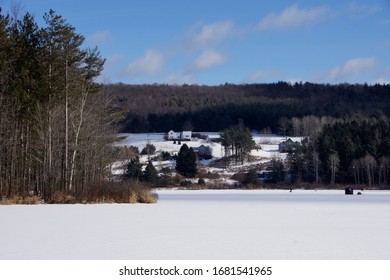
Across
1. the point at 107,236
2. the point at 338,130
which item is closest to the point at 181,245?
the point at 107,236

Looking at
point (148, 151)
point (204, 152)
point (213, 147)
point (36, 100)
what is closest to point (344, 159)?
point (204, 152)

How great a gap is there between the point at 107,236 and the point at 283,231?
13.9 ft

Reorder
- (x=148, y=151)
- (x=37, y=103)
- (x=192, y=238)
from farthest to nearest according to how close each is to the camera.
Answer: (x=148, y=151), (x=37, y=103), (x=192, y=238)

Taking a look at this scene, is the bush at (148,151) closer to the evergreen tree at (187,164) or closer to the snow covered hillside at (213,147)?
the snow covered hillside at (213,147)

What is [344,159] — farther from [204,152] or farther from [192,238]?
[192,238]

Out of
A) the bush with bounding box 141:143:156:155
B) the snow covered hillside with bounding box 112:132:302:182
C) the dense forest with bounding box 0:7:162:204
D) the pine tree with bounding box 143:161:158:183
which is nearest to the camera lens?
the dense forest with bounding box 0:7:162:204

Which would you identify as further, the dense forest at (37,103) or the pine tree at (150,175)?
the pine tree at (150,175)

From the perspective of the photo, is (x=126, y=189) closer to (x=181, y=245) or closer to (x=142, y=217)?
(x=142, y=217)

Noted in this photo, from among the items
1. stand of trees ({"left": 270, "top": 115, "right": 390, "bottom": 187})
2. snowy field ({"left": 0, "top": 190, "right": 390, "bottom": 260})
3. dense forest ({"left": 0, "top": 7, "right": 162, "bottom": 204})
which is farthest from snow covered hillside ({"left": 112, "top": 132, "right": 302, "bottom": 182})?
snowy field ({"left": 0, "top": 190, "right": 390, "bottom": 260})

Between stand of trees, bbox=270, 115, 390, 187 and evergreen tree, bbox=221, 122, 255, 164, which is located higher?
evergreen tree, bbox=221, 122, 255, 164

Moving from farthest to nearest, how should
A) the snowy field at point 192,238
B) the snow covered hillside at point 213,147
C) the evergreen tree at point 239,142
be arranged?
1. the evergreen tree at point 239,142
2. the snow covered hillside at point 213,147
3. the snowy field at point 192,238

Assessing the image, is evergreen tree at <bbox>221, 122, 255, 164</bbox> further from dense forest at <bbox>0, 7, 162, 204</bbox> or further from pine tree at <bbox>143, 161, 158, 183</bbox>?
dense forest at <bbox>0, 7, 162, 204</bbox>

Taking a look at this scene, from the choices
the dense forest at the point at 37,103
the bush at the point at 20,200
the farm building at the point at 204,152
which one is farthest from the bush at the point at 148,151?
the bush at the point at 20,200
